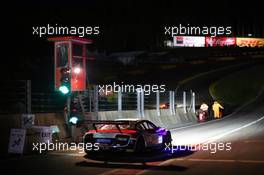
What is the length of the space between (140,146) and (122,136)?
0.71 m

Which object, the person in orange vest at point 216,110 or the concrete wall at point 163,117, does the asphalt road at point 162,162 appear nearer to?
the concrete wall at point 163,117

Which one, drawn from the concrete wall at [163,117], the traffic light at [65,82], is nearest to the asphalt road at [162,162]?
the traffic light at [65,82]

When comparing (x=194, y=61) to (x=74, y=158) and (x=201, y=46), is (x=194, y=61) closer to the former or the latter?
(x=201, y=46)

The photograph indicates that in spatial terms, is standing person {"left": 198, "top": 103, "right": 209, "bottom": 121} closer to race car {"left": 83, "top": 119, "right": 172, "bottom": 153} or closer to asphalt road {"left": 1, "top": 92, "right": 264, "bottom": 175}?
asphalt road {"left": 1, "top": 92, "right": 264, "bottom": 175}

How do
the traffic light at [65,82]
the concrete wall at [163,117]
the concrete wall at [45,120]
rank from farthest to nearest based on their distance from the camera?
the concrete wall at [163,117] < the concrete wall at [45,120] < the traffic light at [65,82]

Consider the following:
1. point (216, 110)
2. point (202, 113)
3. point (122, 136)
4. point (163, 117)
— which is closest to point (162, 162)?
point (122, 136)

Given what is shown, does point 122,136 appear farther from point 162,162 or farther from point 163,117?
point 163,117

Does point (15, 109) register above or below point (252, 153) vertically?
above

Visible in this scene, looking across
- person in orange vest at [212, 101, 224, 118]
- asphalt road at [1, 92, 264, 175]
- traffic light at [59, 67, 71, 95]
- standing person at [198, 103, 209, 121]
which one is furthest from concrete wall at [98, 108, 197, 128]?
traffic light at [59, 67, 71, 95]

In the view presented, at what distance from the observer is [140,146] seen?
49.4 feet

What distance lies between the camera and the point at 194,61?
7794cm

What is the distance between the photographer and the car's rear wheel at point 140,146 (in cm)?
1485

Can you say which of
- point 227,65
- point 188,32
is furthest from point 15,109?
point 188,32

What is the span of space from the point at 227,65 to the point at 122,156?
56482 millimetres
